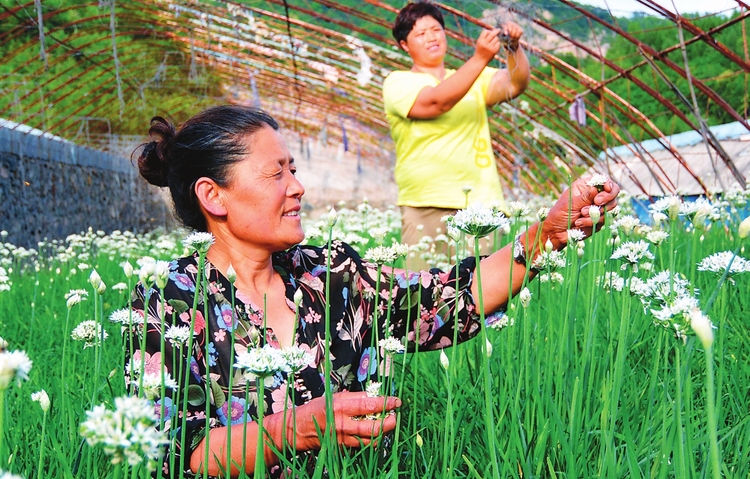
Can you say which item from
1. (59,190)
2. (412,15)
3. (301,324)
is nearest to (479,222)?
(301,324)

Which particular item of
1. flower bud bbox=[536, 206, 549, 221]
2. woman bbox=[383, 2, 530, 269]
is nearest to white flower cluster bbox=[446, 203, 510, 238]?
flower bud bbox=[536, 206, 549, 221]

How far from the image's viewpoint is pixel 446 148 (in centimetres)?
340

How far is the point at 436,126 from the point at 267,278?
1788mm

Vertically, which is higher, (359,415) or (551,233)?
(551,233)

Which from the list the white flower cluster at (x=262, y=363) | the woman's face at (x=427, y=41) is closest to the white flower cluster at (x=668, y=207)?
the white flower cluster at (x=262, y=363)

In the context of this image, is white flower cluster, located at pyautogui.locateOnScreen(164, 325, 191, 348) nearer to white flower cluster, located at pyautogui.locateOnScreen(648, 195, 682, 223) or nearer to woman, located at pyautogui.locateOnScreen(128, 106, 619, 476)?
woman, located at pyautogui.locateOnScreen(128, 106, 619, 476)

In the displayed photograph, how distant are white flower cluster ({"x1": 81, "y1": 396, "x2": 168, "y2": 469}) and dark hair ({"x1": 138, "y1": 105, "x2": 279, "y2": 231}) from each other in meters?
1.16

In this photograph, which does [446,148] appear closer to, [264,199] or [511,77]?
[511,77]

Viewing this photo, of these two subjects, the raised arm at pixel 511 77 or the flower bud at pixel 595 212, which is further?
the raised arm at pixel 511 77

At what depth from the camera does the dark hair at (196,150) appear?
1778mm

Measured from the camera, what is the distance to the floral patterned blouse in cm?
149

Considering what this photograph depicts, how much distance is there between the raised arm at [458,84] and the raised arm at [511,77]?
0.18 meters

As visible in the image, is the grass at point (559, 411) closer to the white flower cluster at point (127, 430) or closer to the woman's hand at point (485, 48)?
the white flower cluster at point (127, 430)

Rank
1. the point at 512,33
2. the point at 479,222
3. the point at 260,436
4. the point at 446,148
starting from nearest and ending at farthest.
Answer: the point at 260,436, the point at 479,222, the point at 512,33, the point at 446,148
